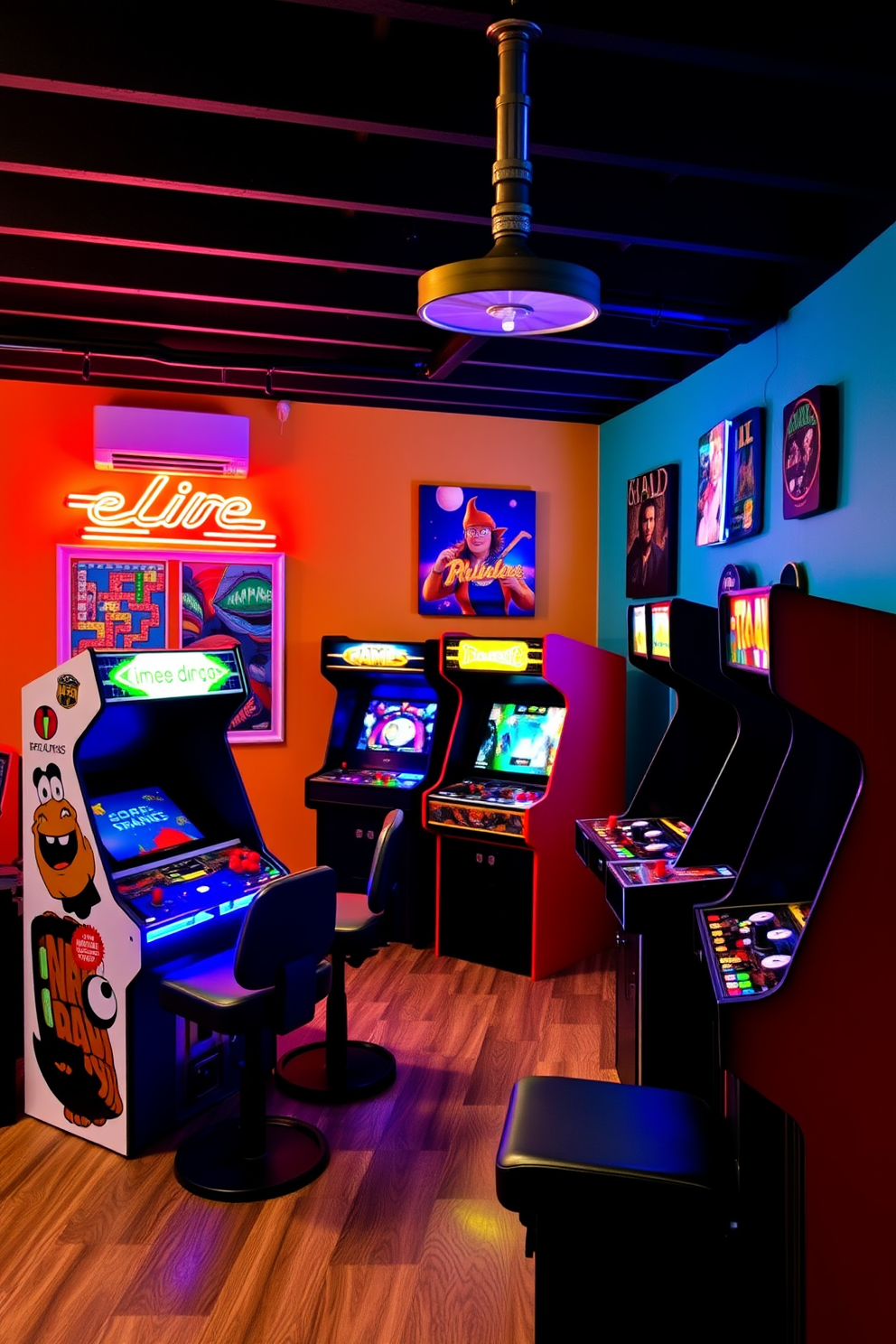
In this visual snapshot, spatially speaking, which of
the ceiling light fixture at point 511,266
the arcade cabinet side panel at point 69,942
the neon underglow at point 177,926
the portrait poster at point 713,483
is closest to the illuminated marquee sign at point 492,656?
the portrait poster at point 713,483

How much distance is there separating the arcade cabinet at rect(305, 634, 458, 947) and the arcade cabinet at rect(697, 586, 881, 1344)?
2.90m

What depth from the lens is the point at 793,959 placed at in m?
1.99

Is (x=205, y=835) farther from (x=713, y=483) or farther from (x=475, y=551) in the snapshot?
(x=475, y=551)

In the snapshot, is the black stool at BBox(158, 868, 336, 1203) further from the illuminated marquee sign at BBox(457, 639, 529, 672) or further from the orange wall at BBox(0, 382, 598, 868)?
the orange wall at BBox(0, 382, 598, 868)

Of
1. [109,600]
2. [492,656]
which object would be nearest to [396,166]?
[492,656]

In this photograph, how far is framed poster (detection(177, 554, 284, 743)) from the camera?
5.51 metres

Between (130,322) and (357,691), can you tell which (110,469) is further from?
(357,691)

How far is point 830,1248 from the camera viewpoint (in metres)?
1.93

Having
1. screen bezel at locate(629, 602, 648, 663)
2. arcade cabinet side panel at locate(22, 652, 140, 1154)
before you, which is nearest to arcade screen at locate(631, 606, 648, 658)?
screen bezel at locate(629, 602, 648, 663)

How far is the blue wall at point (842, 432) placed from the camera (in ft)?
9.60

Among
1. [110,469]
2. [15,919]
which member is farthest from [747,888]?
[110,469]

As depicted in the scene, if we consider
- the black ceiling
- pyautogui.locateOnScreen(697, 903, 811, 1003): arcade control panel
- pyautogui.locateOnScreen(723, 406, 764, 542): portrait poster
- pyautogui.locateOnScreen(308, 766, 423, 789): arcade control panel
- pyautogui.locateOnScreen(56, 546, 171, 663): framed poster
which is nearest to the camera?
pyautogui.locateOnScreen(697, 903, 811, 1003): arcade control panel

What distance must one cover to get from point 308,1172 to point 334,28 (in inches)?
125

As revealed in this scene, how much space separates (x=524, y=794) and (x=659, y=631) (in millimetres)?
1541
